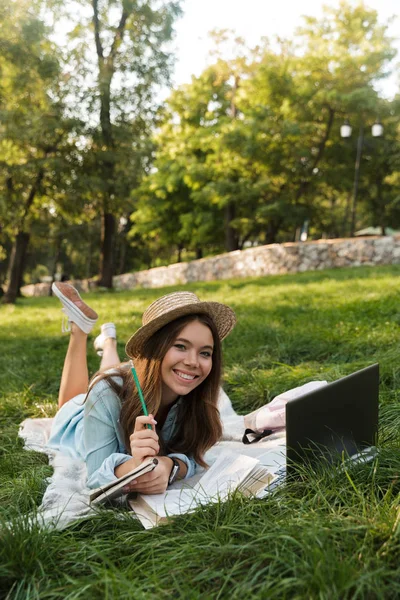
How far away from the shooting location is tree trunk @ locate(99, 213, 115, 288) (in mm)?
17783

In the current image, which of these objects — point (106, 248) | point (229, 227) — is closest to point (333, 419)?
point (106, 248)

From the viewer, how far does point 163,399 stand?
2.95m

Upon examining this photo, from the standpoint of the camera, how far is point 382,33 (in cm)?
1981

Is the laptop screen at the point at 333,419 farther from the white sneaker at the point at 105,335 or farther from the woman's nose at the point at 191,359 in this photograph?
the white sneaker at the point at 105,335

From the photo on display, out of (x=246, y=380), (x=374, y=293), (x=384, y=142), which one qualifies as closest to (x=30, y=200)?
(x=374, y=293)

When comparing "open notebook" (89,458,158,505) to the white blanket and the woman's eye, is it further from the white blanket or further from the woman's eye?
the woman's eye

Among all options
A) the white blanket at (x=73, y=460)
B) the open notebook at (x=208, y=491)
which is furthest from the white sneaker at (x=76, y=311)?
the open notebook at (x=208, y=491)

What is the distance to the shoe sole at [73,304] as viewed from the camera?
405 centimetres

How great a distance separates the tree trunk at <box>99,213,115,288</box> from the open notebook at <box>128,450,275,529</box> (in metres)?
15.5

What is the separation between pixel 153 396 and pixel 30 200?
12602 mm

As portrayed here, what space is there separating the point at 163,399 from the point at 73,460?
799 mm

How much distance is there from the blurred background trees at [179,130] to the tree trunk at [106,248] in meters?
0.04

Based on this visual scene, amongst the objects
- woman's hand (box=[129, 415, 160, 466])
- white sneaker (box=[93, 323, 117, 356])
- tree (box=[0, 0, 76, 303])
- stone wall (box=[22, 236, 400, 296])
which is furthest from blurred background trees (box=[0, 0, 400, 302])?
woman's hand (box=[129, 415, 160, 466])

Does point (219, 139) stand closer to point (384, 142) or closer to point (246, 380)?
point (384, 142)
